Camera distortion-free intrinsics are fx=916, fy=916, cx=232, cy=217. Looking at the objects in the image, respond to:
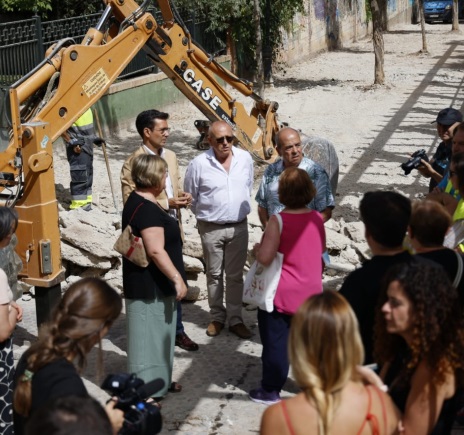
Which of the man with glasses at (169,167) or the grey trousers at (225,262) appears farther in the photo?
the grey trousers at (225,262)

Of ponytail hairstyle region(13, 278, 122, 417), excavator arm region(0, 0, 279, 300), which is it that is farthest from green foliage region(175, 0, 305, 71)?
ponytail hairstyle region(13, 278, 122, 417)

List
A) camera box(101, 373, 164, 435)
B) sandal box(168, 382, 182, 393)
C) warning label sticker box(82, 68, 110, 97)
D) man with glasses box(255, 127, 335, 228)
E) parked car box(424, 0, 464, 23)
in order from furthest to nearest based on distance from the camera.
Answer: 1. parked car box(424, 0, 464, 23)
2. warning label sticker box(82, 68, 110, 97)
3. man with glasses box(255, 127, 335, 228)
4. sandal box(168, 382, 182, 393)
5. camera box(101, 373, 164, 435)

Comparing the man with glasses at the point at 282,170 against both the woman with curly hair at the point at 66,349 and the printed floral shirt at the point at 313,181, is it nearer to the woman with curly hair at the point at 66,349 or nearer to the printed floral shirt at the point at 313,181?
the printed floral shirt at the point at 313,181

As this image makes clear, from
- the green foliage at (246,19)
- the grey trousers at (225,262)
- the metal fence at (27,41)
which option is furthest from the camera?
Result: the green foliage at (246,19)

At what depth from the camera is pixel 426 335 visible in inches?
139

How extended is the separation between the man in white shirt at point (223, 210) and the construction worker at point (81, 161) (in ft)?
12.1

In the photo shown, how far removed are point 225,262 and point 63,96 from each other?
2.00 metres

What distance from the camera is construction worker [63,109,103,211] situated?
1088 cm

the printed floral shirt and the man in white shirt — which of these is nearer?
the printed floral shirt

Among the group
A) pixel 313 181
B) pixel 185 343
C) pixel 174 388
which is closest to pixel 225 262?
pixel 185 343

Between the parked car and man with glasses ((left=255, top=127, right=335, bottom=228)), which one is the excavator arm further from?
the parked car

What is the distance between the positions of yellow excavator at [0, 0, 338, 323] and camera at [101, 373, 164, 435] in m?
3.71

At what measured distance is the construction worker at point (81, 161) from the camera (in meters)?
10.9

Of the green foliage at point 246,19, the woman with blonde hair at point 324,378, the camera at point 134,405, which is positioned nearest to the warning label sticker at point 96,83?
the camera at point 134,405
